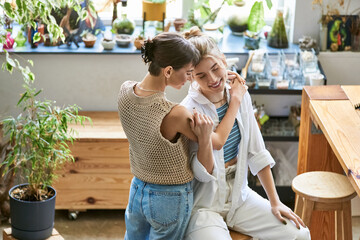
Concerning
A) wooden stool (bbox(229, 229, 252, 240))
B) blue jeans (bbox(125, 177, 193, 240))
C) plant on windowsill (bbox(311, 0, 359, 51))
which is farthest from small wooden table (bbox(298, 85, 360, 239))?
blue jeans (bbox(125, 177, 193, 240))

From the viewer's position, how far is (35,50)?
4.50 meters

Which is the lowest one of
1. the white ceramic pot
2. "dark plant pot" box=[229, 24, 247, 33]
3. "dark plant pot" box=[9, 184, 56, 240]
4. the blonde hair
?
"dark plant pot" box=[9, 184, 56, 240]

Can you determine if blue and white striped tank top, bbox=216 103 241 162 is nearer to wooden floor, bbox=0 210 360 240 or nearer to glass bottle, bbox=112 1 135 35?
wooden floor, bbox=0 210 360 240

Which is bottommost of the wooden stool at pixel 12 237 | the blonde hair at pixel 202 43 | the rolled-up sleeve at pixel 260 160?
the wooden stool at pixel 12 237

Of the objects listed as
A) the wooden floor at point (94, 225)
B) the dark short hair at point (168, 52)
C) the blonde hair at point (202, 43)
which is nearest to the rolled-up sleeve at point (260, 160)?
the blonde hair at point (202, 43)

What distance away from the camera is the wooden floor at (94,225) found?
4312mm

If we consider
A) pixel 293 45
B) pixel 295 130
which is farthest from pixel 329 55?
pixel 295 130

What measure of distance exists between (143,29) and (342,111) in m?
1.66

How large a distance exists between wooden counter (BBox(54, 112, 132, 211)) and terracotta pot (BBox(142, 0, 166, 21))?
2.52 ft

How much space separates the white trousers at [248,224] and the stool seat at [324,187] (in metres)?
0.38

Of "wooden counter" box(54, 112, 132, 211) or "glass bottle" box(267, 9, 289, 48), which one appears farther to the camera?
"glass bottle" box(267, 9, 289, 48)

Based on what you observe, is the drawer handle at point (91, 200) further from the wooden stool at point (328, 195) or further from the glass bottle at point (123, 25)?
the wooden stool at point (328, 195)

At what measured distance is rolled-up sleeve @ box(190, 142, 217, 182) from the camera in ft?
8.94

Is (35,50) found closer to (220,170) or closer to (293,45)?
(293,45)
